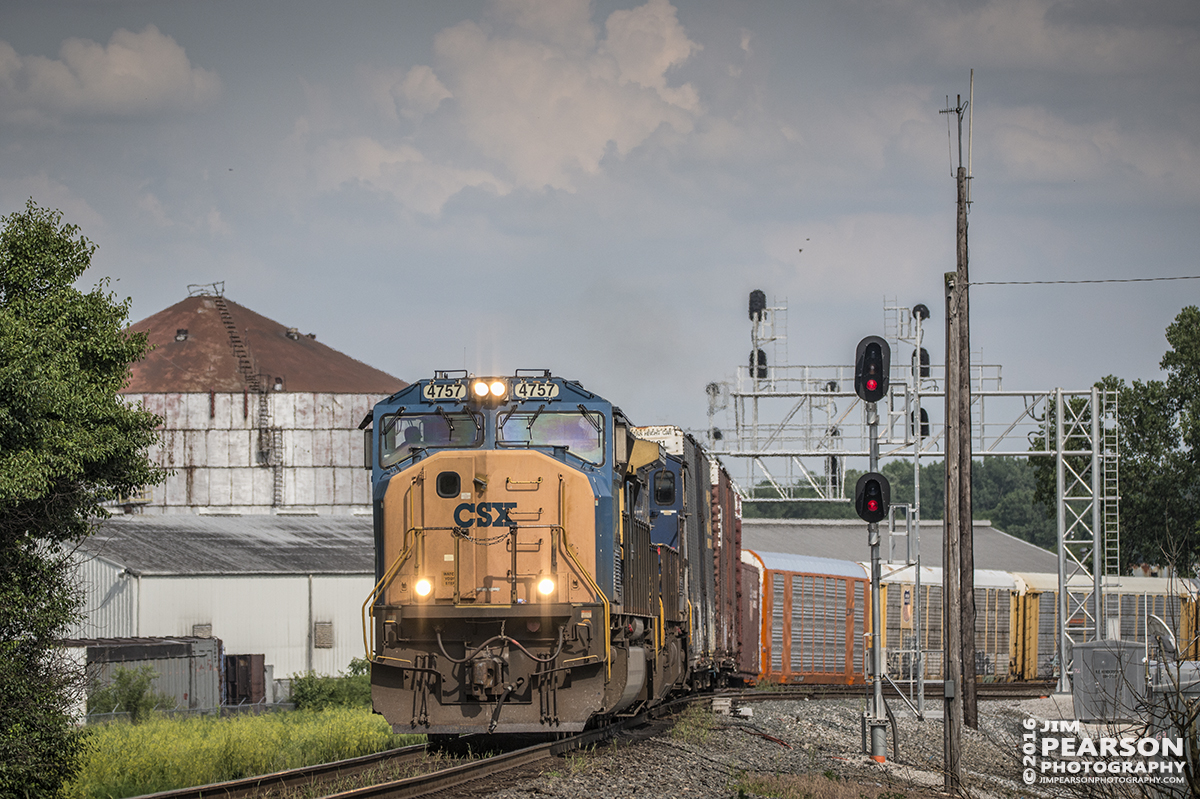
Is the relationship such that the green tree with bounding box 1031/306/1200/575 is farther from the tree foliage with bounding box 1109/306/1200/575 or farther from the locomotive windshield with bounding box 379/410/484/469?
the locomotive windshield with bounding box 379/410/484/469

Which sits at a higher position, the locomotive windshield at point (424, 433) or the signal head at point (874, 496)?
the locomotive windshield at point (424, 433)

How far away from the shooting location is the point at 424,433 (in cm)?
1455

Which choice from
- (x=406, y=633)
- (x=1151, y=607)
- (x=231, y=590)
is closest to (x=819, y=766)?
(x=406, y=633)

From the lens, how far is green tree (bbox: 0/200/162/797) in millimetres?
14945

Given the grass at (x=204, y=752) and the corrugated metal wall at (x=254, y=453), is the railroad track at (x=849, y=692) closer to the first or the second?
the grass at (x=204, y=752)

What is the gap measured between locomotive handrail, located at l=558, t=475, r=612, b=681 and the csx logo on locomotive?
1.87ft

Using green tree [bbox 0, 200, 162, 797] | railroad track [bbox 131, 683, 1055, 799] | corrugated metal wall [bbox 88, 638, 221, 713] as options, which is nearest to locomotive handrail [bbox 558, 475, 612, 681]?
railroad track [bbox 131, 683, 1055, 799]

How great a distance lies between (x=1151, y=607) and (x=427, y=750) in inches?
1383

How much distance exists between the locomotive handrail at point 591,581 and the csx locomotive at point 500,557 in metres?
0.02

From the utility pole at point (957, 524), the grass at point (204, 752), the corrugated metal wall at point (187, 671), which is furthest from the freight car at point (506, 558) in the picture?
the corrugated metal wall at point (187, 671)

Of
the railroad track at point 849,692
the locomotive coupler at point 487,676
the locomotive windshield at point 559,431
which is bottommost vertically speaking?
the railroad track at point 849,692

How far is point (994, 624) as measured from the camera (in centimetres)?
3922

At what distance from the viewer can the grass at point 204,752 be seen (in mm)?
14156

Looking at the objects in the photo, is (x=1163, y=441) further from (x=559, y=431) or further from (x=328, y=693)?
(x=559, y=431)
